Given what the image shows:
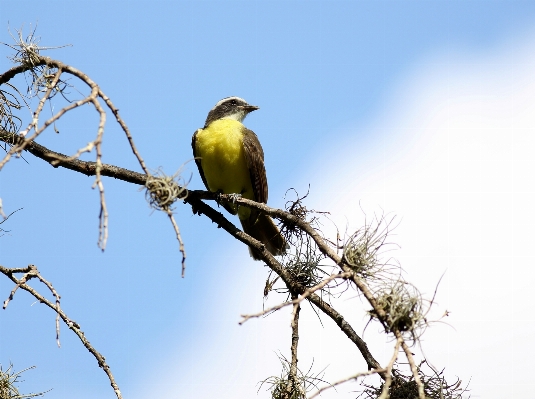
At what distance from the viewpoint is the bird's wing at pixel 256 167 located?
7.12m

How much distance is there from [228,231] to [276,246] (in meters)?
1.66

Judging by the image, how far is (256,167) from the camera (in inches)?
281

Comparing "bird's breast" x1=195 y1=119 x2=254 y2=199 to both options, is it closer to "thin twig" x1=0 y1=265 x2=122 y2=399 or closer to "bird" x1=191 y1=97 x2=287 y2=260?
"bird" x1=191 y1=97 x2=287 y2=260

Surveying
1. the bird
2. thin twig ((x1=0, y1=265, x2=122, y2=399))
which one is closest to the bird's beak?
the bird

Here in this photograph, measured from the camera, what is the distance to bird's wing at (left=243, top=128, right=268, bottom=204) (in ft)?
23.4

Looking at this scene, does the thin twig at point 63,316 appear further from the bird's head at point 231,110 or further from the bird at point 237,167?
the bird's head at point 231,110

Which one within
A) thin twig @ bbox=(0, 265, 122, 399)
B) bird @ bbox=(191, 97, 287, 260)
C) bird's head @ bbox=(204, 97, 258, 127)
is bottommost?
thin twig @ bbox=(0, 265, 122, 399)

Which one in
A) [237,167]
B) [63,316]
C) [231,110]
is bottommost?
[63,316]

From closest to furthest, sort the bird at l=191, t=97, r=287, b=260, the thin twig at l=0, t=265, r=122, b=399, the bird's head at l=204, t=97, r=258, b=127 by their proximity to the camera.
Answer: the thin twig at l=0, t=265, r=122, b=399 → the bird at l=191, t=97, r=287, b=260 → the bird's head at l=204, t=97, r=258, b=127

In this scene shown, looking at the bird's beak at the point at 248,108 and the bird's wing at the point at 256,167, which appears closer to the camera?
the bird's wing at the point at 256,167

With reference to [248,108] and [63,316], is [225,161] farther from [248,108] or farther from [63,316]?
[63,316]

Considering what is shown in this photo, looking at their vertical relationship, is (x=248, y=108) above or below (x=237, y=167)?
above

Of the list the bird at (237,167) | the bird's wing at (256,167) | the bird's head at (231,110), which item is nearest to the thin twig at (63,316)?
the bird at (237,167)

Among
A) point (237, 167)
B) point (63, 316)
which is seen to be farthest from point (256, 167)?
point (63, 316)
